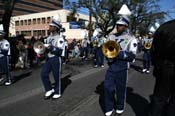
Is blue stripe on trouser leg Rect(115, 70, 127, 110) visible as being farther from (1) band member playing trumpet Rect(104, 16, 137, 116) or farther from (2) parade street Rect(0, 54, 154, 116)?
(2) parade street Rect(0, 54, 154, 116)

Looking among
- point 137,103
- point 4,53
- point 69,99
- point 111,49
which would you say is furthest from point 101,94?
point 4,53

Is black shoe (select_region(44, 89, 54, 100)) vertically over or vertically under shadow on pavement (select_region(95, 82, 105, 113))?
over

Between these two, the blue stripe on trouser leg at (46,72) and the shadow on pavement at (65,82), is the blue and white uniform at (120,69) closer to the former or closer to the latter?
the blue stripe on trouser leg at (46,72)

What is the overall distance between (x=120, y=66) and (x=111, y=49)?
0.39 m

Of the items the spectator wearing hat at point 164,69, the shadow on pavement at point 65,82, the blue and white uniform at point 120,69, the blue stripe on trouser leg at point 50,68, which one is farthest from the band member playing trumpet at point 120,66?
the shadow on pavement at point 65,82

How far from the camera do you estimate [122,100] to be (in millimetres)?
7293

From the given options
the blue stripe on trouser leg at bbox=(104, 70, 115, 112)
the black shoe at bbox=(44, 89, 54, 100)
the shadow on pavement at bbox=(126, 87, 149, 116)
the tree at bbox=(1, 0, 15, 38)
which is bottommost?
the shadow on pavement at bbox=(126, 87, 149, 116)

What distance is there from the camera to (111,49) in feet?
23.4

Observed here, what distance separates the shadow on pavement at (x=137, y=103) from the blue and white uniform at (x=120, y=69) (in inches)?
26.6

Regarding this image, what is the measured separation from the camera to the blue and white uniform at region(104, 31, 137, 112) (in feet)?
23.1

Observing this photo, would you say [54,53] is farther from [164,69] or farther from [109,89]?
[164,69]

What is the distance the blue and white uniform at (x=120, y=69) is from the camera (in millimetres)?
7039

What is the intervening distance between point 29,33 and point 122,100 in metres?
97.9

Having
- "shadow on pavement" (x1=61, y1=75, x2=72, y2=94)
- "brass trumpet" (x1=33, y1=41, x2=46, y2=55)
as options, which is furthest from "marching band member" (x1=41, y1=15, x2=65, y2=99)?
"shadow on pavement" (x1=61, y1=75, x2=72, y2=94)
